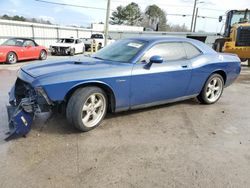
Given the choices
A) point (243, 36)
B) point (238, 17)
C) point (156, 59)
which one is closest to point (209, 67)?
point (156, 59)

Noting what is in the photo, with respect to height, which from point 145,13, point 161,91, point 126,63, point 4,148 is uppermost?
point 145,13

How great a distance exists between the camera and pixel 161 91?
4.53 metres

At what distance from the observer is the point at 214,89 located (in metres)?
5.68

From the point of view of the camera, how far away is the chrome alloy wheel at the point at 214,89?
556cm

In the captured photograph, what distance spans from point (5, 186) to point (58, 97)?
1360 mm

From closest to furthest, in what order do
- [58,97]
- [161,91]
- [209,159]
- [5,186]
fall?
1. [5,186]
2. [209,159]
3. [58,97]
4. [161,91]

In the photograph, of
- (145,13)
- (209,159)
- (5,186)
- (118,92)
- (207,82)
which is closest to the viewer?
(5,186)

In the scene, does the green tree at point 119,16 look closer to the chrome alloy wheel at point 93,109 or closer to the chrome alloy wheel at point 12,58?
the chrome alloy wheel at point 12,58

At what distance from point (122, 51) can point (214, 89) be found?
8.35 feet

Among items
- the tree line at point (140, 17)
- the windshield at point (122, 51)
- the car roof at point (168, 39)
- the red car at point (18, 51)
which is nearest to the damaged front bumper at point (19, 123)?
the windshield at point (122, 51)

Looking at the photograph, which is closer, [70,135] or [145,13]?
[70,135]

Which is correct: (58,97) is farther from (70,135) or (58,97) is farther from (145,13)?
(145,13)

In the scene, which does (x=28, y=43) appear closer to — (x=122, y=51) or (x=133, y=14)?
(x=122, y=51)

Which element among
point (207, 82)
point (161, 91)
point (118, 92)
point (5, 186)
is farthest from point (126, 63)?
point (5, 186)
